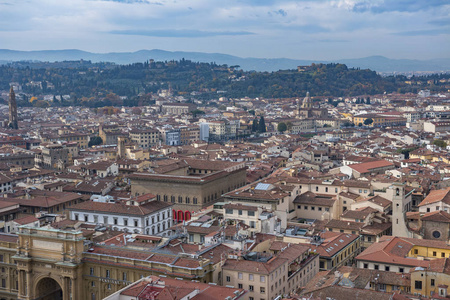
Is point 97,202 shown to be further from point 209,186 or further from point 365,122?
point 365,122

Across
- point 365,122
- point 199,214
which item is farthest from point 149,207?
point 365,122

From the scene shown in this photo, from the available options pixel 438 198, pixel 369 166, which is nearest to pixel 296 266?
pixel 438 198

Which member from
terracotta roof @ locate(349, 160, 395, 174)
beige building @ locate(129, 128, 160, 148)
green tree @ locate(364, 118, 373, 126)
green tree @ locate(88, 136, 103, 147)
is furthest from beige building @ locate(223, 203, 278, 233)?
green tree @ locate(364, 118, 373, 126)

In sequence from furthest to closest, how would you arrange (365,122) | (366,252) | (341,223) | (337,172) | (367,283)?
(365,122) < (337,172) < (341,223) < (366,252) < (367,283)

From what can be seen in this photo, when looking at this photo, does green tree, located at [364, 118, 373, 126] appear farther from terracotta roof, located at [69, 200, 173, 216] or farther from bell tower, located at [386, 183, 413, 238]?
terracotta roof, located at [69, 200, 173, 216]

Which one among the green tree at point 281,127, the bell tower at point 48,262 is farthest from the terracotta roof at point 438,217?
the green tree at point 281,127

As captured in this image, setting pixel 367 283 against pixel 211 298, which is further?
pixel 367 283

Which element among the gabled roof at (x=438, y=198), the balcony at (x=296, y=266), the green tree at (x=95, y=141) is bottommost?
the green tree at (x=95, y=141)

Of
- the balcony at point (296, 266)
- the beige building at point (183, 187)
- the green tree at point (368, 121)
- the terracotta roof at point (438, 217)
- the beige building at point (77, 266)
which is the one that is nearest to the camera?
the beige building at point (77, 266)

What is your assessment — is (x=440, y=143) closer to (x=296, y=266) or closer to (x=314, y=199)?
(x=314, y=199)

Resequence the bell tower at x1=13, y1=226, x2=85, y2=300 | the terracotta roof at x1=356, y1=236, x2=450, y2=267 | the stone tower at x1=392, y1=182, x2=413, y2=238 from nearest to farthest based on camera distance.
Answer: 1. the bell tower at x1=13, y1=226, x2=85, y2=300
2. the terracotta roof at x1=356, y1=236, x2=450, y2=267
3. the stone tower at x1=392, y1=182, x2=413, y2=238

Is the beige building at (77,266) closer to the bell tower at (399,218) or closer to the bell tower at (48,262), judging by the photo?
the bell tower at (48,262)
